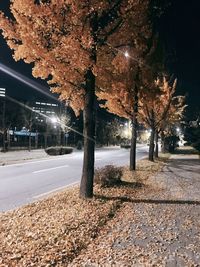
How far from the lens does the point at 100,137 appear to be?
8412cm

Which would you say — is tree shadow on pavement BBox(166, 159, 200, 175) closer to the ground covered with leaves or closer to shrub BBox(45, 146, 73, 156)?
the ground covered with leaves

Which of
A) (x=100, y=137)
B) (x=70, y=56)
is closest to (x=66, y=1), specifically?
(x=70, y=56)

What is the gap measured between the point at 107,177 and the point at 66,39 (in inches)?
229

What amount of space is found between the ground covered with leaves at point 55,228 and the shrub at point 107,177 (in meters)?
1.87

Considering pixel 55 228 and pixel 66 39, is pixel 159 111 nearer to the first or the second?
pixel 66 39

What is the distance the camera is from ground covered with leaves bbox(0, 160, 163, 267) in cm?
605

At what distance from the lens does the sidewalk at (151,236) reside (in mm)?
6117

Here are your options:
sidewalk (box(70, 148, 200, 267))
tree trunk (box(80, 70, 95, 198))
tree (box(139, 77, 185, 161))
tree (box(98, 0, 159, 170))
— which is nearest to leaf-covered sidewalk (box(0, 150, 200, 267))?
sidewalk (box(70, 148, 200, 267))

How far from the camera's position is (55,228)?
301 inches

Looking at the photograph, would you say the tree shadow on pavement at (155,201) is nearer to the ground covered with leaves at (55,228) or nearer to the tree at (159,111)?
the ground covered with leaves at (55,228)

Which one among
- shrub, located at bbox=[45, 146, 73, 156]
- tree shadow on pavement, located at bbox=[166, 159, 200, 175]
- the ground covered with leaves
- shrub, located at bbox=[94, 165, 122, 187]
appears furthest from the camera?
shrub, located at bbox=[45, 146, 73, 156]

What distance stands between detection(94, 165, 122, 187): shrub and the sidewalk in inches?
85.9

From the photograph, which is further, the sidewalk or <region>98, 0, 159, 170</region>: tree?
<region>98, 0, 159, 170</region>: tree

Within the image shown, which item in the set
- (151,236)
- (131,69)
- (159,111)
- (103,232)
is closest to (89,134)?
(103,232)
